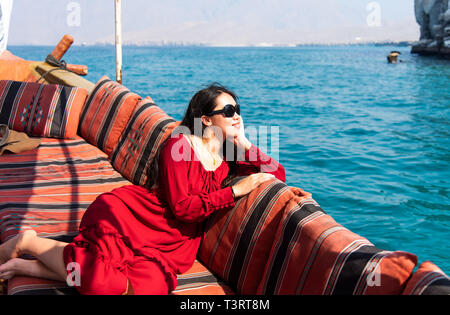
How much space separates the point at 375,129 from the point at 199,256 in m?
10.6

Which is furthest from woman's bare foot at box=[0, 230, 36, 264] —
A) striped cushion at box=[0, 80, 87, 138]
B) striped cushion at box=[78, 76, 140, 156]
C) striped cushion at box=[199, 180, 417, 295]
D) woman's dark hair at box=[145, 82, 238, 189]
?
striped cushion at box=[0, 80, 87, 138]

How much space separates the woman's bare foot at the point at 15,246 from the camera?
7.98 ft

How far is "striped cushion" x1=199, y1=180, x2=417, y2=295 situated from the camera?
1755 millimetres

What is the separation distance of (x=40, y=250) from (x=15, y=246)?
198 millimetres

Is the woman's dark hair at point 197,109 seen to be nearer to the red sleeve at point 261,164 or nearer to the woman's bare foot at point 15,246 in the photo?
the red sleeve at point 261,164

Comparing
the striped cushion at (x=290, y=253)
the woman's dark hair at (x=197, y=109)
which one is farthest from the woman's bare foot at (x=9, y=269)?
the striped cushion at (x=290, y=253)

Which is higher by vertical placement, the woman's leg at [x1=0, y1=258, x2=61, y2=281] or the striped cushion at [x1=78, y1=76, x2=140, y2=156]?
the striped cushion at [x1=78, y1=76, x2=140, y2=156]

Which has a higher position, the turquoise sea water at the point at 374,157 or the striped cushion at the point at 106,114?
the striped cushion at the point at 106,114

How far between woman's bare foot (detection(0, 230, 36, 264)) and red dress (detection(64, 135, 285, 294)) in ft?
0.99

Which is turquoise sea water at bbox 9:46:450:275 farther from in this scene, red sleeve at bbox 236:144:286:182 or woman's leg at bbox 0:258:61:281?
woman's leg at bbox 0:258:61:281

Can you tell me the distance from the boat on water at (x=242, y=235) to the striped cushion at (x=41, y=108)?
2.16 ft

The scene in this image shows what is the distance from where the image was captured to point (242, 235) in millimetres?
2463
